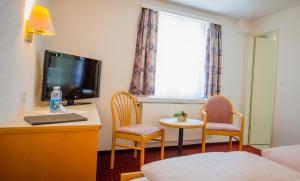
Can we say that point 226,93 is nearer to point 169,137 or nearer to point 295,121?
point 295,121

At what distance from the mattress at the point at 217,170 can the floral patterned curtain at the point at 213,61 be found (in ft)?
7.25

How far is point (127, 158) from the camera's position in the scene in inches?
107

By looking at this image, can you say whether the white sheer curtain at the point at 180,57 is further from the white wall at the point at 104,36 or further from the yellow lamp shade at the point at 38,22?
the yellow lamp shade at the point at 38,22

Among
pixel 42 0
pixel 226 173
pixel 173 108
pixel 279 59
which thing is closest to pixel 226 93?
pixel 279 59

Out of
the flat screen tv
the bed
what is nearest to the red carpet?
the flat screen tv

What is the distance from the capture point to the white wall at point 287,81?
9.44 feet

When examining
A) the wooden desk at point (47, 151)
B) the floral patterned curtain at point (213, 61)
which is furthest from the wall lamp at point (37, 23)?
the floral patterned curtain at point (213, 61)

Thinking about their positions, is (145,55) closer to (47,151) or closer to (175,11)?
(175,11)

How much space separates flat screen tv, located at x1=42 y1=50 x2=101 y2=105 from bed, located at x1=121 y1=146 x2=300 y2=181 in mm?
1299

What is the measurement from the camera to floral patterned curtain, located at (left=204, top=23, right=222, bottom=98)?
3.32 metres

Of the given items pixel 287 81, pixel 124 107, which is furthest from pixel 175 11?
pixel 287 81

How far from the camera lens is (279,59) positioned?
314 cm

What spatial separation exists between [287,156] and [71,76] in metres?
2.10

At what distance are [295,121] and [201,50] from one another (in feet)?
5.65
